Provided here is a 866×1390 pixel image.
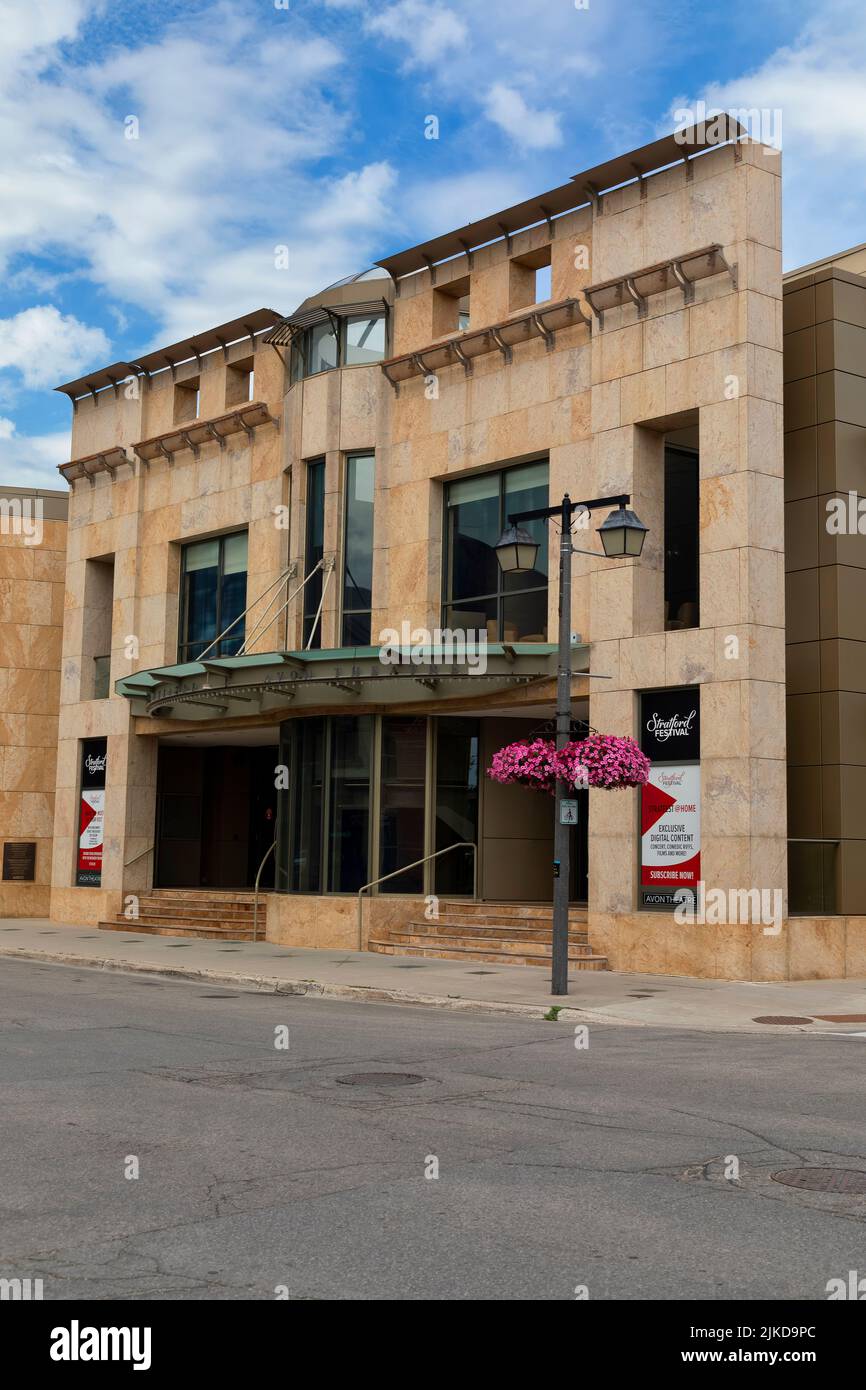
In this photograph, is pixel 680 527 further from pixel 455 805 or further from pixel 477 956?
pixel 477 956

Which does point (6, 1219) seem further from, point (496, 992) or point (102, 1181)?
point (496, 992)

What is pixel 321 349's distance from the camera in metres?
26.8

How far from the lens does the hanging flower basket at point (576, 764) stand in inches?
670

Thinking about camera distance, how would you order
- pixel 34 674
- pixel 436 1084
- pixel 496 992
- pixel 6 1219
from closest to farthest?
1. pixel 6 1219
2. pixel 436 1084
3. pixel 496 992
4. pixel 34 674

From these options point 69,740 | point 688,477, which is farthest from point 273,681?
point 69,740

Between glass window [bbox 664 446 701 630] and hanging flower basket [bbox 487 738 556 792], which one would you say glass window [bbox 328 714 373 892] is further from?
hanging flower basket [bbox 487 738 556 792]

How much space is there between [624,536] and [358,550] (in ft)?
34.7

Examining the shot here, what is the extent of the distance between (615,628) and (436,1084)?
39.7ft

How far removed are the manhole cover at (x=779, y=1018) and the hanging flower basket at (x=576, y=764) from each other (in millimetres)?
3400

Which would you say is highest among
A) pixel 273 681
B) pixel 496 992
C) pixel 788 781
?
pixel 273 681

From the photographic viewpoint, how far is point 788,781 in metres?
21.8

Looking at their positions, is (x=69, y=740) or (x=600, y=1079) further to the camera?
(x=69, y=740)

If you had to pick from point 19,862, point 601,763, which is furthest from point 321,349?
point 19,862

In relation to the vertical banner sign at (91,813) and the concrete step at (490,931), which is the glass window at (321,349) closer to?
the vertical banner sign at (91,813)
